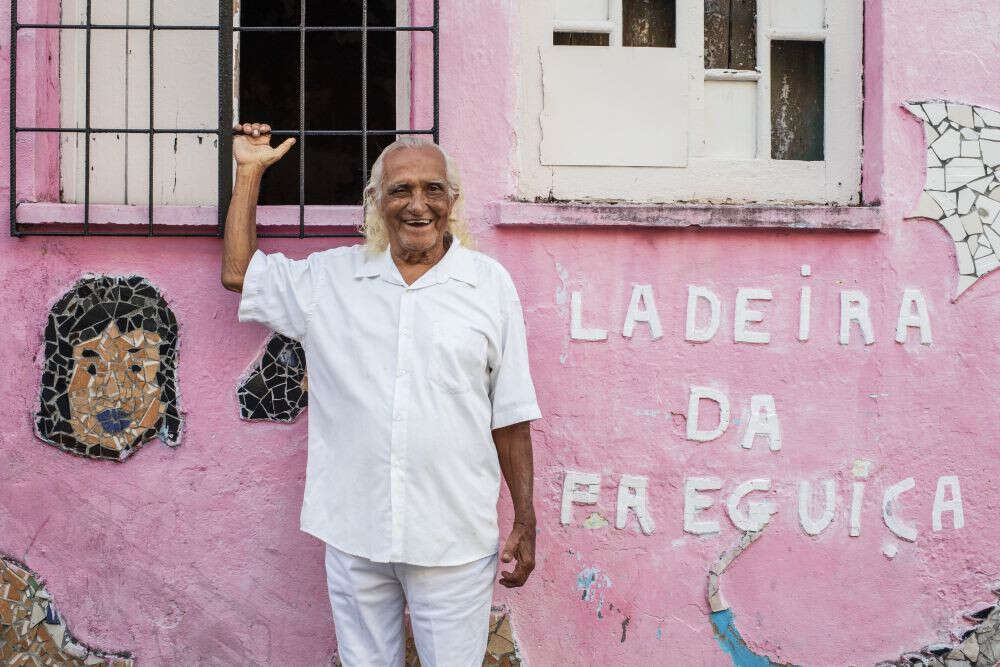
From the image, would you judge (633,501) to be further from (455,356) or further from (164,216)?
(164,216)

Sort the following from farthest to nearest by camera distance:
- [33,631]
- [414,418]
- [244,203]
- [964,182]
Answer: [964,182] → [33,631] → [244,203] → [414,418]

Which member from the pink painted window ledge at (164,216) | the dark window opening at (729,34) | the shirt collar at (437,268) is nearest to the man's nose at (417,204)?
the shirt collar at (437,268)

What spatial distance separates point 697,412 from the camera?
325cm

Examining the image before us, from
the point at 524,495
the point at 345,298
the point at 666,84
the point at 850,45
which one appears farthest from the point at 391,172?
the point at 850,45

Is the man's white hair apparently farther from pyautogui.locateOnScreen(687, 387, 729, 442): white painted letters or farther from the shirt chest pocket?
pyautogui.locateOnScreen(687, 387, 729, 442): white painted letters

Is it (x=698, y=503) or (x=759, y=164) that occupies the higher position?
(x=759, y=164)

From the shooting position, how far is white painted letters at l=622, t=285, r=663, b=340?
3.25 m

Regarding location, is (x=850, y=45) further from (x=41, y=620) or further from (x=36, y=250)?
(x=41, y=620)

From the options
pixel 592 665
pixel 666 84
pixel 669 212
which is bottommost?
pixel 592 665

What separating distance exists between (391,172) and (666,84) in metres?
1.32

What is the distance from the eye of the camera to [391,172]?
2580 mm

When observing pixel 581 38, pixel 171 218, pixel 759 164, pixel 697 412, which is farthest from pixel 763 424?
pixel 171 218

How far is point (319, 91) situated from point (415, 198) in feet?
12.8

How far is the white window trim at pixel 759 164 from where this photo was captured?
3408 mm
